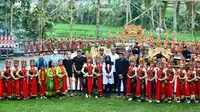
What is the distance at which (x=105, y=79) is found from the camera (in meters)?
12.9

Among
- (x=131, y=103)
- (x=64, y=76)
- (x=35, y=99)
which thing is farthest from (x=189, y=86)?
(x=35, y=99)

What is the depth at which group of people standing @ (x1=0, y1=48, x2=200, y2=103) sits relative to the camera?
12.2 m

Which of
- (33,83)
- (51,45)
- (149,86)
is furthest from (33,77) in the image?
(51,45)

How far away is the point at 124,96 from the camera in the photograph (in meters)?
12.8

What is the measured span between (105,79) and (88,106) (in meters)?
1.37

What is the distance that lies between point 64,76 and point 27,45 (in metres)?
9.10

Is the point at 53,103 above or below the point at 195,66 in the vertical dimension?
below

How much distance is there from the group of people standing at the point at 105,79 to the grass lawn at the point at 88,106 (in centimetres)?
30

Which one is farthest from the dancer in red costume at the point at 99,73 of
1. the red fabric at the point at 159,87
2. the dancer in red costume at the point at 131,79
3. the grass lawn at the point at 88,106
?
the red fabric at the point at 159,87

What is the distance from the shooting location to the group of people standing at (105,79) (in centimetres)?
1218

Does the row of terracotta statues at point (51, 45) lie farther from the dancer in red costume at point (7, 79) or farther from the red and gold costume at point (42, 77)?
the dancer in red costume at point (7, 79)

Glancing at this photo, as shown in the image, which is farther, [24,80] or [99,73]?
[99,73]

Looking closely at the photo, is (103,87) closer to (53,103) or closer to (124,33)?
(53,103)

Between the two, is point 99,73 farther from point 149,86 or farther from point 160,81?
point 160,81
